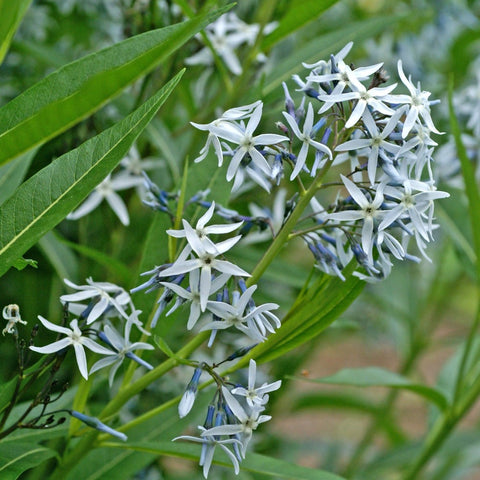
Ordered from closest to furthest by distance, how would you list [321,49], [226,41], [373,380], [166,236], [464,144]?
[166,236]
[373,380]
[321,49]
[226,41]
[464,144]

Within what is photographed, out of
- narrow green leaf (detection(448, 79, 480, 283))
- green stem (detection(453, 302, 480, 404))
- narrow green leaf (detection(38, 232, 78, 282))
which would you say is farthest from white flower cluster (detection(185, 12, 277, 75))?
green stem (detection(453, 302, 480, 404))

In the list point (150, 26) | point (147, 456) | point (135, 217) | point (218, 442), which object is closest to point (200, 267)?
point (218, 442)

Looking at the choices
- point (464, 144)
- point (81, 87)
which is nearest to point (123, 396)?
point (81, 87)

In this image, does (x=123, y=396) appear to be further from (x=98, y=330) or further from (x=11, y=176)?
(x=11, y=176)

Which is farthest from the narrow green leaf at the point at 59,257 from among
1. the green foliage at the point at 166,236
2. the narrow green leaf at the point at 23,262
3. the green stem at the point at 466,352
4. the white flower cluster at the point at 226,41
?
the green stem at the point at 466,352

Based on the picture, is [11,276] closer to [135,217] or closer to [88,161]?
[135,217]

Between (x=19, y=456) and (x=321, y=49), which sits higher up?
(x=321, y=49)
